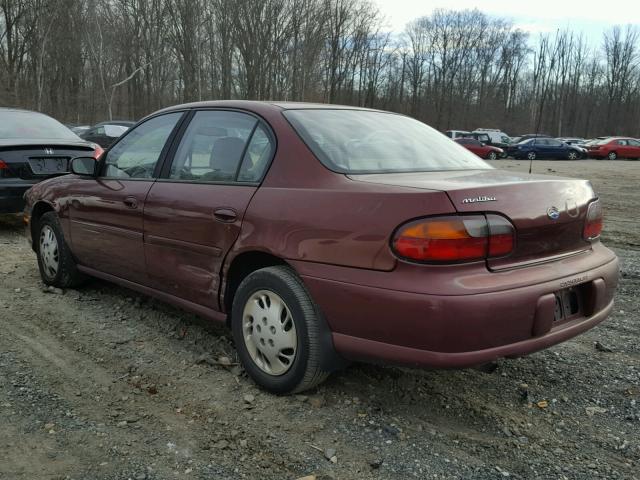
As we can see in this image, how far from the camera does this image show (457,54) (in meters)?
70.8

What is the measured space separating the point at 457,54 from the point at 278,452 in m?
74.5

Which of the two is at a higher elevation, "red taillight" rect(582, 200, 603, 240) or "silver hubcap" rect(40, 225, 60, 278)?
"red taillight" rect(582, 200, 603, 240)

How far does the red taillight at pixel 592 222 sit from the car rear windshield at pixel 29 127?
6.50m

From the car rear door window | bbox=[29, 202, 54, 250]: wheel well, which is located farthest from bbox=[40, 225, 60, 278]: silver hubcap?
the car rear door window

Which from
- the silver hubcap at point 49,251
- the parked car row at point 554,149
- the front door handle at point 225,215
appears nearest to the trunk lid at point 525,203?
the front door handle at point 225,215

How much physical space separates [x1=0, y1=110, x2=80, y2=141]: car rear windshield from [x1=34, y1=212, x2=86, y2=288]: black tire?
2.85 metres

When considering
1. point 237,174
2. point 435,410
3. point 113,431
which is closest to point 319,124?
point 237,174

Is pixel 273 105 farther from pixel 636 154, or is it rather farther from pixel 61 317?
pixel 636 154

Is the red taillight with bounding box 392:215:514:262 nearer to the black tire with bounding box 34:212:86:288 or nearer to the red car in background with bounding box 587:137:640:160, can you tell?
the black tire with bounding box 34:212:86:288

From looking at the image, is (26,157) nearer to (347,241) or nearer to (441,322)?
(347,241)

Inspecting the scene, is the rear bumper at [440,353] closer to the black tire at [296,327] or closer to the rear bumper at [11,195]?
the black tire at [296,327]

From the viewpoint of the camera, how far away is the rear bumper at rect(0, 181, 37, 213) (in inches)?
255

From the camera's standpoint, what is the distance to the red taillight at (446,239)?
2332 millimetres

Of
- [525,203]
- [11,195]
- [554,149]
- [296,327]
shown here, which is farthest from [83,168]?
[554,149]
